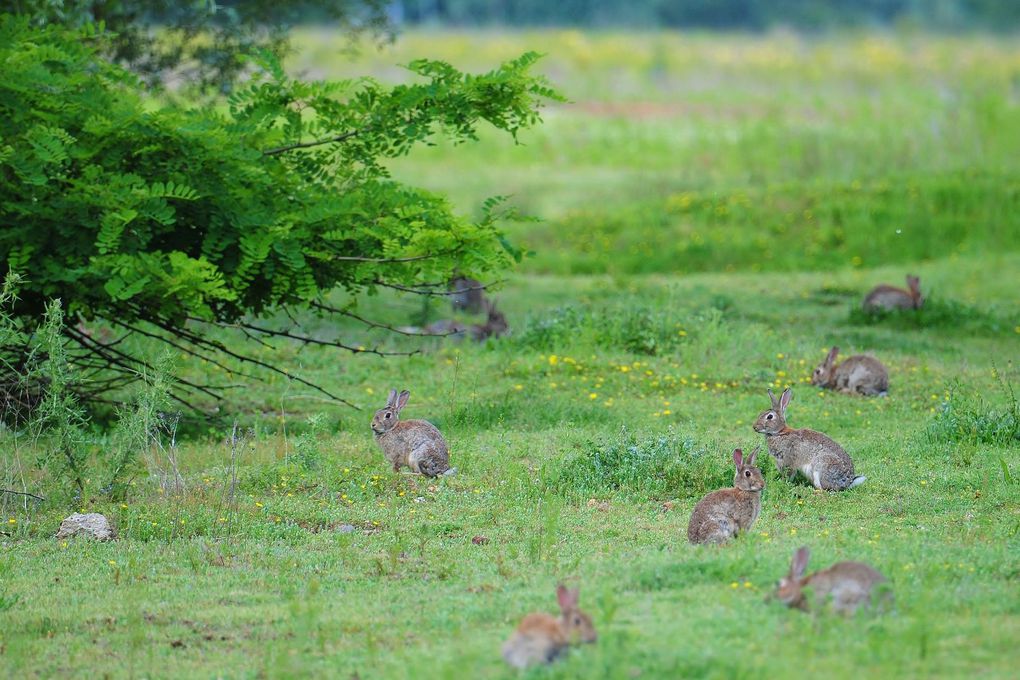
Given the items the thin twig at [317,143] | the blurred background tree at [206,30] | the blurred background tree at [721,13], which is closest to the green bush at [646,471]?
the thin twig at [317,143]

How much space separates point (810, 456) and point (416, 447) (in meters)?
2.73

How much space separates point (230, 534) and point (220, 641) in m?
2.06

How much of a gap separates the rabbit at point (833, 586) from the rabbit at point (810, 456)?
300 centimetres

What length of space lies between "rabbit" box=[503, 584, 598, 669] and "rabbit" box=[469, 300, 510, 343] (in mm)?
9620

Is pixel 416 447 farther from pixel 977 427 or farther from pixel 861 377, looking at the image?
pixel 861 377

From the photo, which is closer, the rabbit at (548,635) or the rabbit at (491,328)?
the rabbit at (548,635)

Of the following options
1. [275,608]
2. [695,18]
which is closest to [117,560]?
[275,608]

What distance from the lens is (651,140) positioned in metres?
33.8

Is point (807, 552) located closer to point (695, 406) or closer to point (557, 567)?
point (557, 567)

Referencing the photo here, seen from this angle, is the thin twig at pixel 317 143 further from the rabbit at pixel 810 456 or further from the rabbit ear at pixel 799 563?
the rabbit ear at pixel 799 563

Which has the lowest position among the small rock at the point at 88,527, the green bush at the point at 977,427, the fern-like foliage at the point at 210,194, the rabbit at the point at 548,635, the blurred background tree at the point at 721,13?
the small rock at the point at 88,527

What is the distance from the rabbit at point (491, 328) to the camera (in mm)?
15859

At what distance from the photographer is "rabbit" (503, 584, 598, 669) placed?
6.05m

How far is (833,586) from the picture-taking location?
6.66 meters
